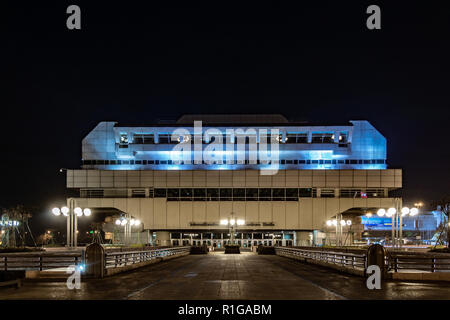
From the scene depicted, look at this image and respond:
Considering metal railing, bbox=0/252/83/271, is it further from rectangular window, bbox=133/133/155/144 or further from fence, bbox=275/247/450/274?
rectangular window, bbox=133/133/155/144

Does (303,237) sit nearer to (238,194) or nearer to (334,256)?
A: (238,194)

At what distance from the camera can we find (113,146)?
102m

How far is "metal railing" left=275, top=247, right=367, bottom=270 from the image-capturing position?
1072 inches

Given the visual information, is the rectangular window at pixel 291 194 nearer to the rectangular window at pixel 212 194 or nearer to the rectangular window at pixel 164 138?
the rectangular window at pixel 212 194


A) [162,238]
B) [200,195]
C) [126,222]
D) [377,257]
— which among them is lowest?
[162,238]

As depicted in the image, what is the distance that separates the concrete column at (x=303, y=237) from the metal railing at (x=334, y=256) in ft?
112

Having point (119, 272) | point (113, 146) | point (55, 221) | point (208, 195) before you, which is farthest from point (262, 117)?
point (119, 272)

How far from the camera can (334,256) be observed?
3244cm

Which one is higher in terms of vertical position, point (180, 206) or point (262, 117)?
point (262, 117)

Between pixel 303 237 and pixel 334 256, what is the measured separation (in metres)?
68.0

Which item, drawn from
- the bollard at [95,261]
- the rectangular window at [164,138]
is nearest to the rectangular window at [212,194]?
the rectangular window at [164,138]

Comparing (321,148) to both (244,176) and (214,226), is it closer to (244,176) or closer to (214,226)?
(244,176)

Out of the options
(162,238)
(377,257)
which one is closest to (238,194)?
(162,238)

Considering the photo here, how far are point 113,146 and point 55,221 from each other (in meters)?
56.2
